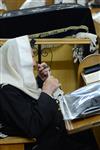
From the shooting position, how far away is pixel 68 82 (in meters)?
2.76

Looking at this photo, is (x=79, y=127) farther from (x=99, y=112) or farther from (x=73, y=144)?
(x=73, y=144)

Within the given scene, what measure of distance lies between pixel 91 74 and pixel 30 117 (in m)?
0.60

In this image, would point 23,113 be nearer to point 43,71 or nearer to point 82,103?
point 82,103

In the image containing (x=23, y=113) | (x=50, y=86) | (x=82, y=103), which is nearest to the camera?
(x=82, y=103)

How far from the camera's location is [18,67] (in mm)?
1621

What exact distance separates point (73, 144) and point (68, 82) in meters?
1.07

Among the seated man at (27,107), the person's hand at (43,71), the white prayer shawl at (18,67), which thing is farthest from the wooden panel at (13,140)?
the person's hand at (43,71)

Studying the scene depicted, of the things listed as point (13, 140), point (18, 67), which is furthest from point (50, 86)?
point (13, 140)

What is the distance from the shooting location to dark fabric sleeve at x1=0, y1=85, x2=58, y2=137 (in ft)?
4.94

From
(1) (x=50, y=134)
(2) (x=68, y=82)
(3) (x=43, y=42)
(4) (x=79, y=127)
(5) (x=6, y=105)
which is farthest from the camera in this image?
(2) (x=68, y=82)

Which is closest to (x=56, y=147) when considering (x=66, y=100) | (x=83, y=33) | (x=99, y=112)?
(x=66, y=100)

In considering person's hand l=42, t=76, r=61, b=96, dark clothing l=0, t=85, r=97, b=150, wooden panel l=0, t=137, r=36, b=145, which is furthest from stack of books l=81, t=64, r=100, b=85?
wooden panel l=0, t=137, r=36, b=145

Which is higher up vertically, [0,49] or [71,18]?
[71,18]

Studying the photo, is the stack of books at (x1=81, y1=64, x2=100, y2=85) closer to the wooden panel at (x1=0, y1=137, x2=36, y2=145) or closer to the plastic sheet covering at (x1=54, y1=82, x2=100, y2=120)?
the plastic sheet covering at (x1=54, y1=82, x2=100, y2=120)
